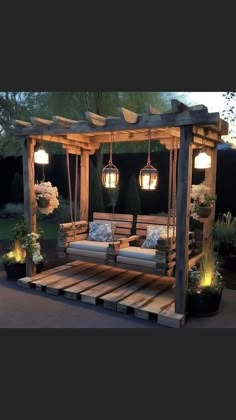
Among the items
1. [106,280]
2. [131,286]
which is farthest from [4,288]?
[131,286]

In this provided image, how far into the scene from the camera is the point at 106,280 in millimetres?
4863

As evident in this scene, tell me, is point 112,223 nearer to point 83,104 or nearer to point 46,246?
point 46,246

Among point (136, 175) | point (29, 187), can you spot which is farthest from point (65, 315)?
point (136, 175)

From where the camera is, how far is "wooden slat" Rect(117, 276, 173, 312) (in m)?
3.91

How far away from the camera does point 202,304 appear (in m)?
3.74

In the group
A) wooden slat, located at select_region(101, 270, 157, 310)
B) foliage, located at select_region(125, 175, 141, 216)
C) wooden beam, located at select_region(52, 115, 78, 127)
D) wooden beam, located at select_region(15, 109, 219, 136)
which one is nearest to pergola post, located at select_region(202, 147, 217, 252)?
wooden slat, located at select_region(101, 270, 157, 310)

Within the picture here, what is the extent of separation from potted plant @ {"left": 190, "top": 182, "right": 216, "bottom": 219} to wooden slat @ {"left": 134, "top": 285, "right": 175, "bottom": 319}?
3.48 feet

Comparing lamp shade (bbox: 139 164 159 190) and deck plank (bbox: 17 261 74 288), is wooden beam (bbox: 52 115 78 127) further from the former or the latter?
deck plank (bbox: 17 261 74 288)

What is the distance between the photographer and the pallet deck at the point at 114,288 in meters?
3.78

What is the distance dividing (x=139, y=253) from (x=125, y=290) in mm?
541

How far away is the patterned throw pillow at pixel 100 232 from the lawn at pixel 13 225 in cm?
292

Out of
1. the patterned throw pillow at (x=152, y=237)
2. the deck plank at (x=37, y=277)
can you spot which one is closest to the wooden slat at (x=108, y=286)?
A: the patterned throw pillow at (x=152, y=237)

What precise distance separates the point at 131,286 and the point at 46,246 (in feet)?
10.5

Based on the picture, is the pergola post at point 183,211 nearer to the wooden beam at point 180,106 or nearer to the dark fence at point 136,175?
the wooden beam at point 180,106
